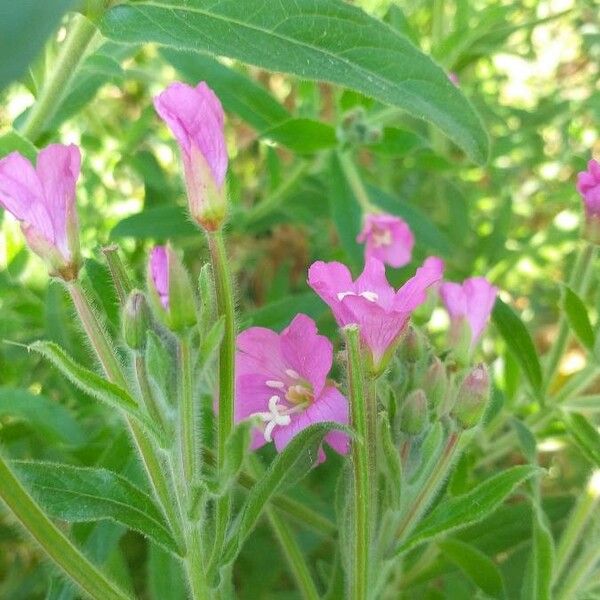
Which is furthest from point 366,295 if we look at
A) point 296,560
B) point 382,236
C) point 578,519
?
point 382,236

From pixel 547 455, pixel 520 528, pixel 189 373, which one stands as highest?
pixel 189 373

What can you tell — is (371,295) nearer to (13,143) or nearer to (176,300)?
(176,300)

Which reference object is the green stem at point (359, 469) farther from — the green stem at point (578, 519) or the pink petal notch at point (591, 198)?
the pink petal notch at point (591, 198)

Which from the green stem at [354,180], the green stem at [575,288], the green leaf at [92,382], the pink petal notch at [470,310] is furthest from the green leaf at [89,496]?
the green stem at [354,180]

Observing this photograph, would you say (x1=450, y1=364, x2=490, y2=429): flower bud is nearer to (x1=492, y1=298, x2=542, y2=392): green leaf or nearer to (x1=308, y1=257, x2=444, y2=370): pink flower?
(x1=308, y1=257, x2=444, y2=370): pink flower

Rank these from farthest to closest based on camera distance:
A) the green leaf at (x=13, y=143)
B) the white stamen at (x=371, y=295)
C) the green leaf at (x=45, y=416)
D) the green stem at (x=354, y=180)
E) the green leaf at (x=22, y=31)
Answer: the green stem at (x=354, y=180)
the green leaf at (x=45, y=416)
the green leaf at (x=13, y=143)
the white stamen at (x=371, y=295)
the green leaf at (x=22, y=31)

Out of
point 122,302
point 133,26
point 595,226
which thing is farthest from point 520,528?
point 133,26

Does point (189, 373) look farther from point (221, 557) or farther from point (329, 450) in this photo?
point (329, 450)

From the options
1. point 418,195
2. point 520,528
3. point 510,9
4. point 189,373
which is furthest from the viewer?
point 418,195

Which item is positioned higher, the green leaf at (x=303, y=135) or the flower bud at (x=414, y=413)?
the green leaf at (x=303, y=135)
